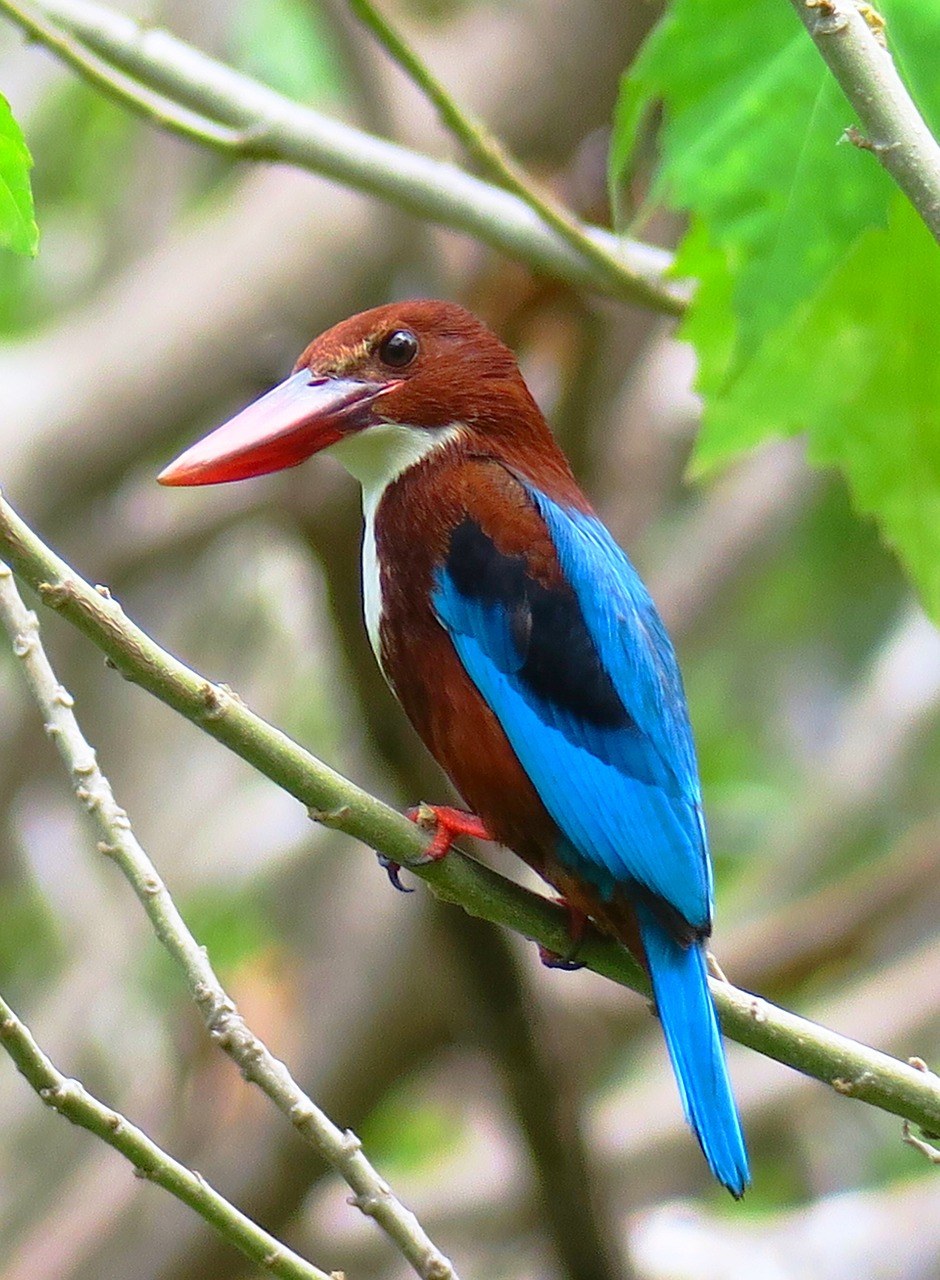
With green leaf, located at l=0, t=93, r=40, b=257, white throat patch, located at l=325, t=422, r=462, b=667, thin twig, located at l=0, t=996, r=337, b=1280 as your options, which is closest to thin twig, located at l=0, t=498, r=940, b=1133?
green leaf, located at l=0, t=93, r=40, b=257

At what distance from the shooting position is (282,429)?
2340mm

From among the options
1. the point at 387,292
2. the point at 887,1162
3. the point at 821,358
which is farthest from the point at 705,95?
the point at 887,1162

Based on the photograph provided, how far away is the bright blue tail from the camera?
2.12m

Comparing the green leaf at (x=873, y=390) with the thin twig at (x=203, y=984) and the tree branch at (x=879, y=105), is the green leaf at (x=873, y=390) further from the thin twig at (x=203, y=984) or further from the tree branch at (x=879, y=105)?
the thin twig at (x=203, y=984)

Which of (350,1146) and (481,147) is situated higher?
(481,147)

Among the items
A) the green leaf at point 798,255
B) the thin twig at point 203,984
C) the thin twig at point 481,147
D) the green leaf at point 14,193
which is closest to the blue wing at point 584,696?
the green leaf at point 798,255

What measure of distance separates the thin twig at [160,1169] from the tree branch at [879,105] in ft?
3.54

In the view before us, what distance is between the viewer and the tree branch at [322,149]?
110 inches

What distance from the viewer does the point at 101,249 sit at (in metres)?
5.10

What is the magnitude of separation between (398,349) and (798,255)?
811 millimetres

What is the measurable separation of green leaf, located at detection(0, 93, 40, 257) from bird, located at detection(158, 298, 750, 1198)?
617 millimetres

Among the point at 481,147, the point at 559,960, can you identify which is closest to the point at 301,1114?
the point at 559,960

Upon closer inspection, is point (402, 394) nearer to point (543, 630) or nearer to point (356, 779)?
point (543, 630)

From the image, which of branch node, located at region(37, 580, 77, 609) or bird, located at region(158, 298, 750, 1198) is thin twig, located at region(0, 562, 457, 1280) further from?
bird, located at region(158, 298, 750, 1198)
